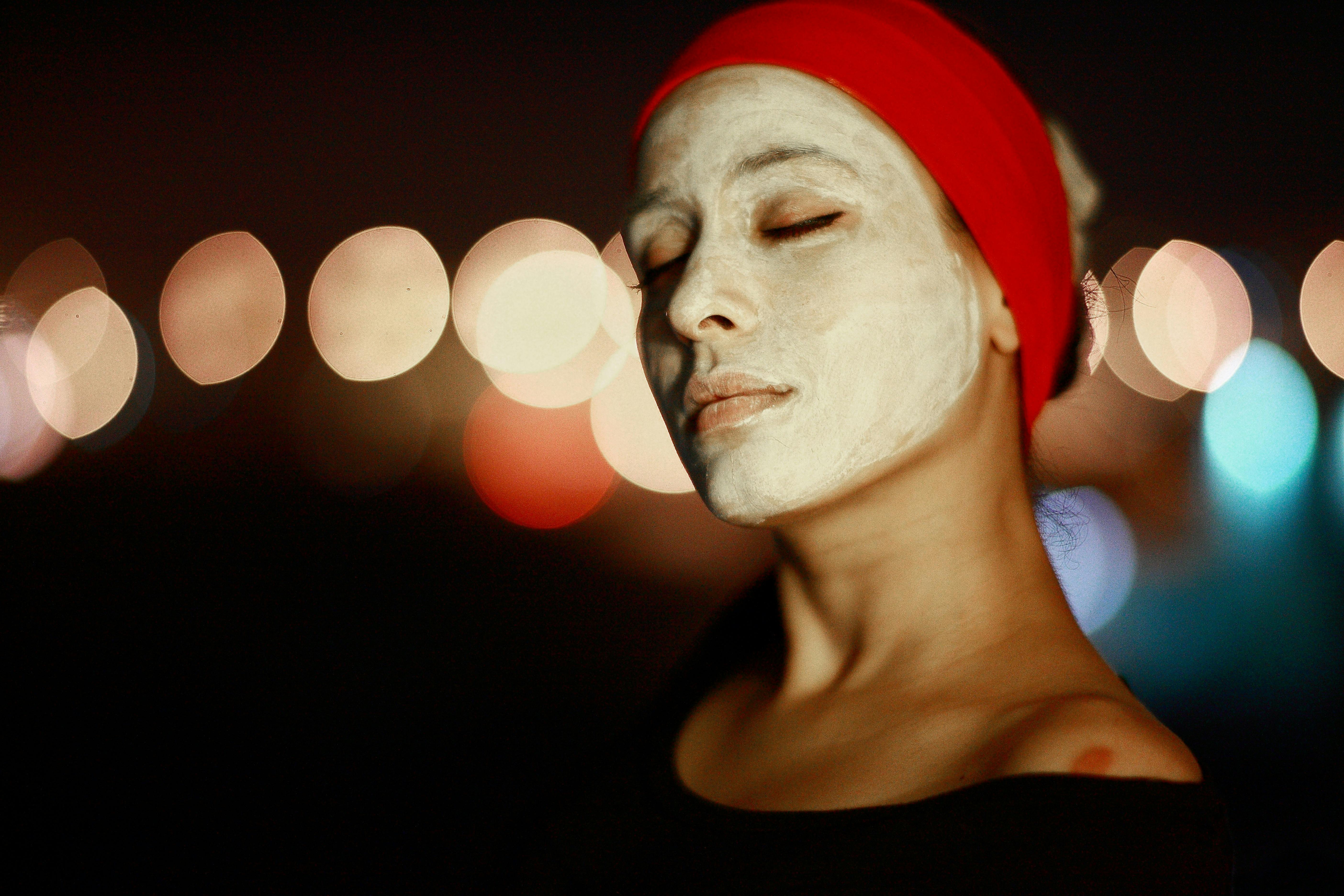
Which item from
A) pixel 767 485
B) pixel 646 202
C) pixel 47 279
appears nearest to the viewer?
pixel 767 485

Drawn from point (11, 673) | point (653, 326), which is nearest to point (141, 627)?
point (11, 673)

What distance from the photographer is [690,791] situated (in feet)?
2.66

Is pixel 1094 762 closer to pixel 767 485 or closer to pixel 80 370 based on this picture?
pixel 767 485

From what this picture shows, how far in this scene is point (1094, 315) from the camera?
1.12m

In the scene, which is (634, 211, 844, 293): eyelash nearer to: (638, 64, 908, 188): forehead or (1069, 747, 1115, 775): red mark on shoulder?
(638, 64, 908, 188): forehead

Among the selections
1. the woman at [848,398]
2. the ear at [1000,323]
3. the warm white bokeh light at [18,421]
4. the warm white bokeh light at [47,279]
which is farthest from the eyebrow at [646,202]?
the warm white bokeh light at [18,421]

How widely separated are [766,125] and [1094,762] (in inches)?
21.5

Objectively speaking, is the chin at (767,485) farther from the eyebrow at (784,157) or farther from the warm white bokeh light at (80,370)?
the warm white bokeh light at (80,370)

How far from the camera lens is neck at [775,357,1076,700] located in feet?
2.53

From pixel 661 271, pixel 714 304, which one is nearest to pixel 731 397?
pixel 714 304

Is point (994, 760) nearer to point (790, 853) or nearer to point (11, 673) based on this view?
point (790, 853)

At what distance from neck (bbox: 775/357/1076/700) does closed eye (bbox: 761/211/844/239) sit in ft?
0.62

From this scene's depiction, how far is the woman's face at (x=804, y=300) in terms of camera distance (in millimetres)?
767

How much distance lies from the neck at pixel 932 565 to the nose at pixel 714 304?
0.54 ft
